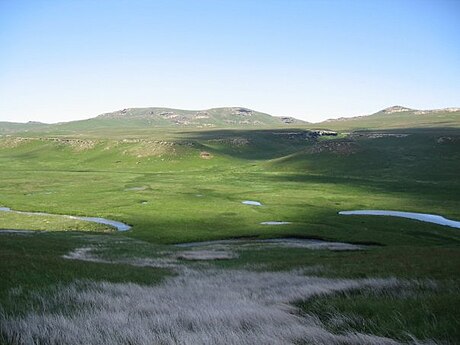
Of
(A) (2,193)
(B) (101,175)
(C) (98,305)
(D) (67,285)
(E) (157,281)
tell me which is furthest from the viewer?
(B) (101,175)

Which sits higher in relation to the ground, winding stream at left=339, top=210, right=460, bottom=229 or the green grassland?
the green grassland

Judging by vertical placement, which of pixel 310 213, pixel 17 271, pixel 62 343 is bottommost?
pixel 310 213

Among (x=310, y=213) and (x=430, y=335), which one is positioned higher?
(x=430, y=335)

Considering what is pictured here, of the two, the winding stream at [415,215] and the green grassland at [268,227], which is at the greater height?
the green grassland at [268,227]

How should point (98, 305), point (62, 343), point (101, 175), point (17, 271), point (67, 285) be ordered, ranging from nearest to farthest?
point (62, 343), point (98, 305), point (67, 285), point (17, 271), point (101, 175)

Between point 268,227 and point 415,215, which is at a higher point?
point 268,227

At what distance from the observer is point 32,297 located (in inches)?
450

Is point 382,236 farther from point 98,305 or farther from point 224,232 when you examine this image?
point 98,305

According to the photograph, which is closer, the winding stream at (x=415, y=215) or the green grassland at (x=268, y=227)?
the green grassland at (x=268, y=227)

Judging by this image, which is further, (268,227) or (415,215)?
(415,215)

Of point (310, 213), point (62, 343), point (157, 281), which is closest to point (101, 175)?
point (310, 213)

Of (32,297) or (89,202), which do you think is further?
(89,202)

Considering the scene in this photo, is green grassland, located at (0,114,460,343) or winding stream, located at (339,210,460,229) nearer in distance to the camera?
green grassland, located at (0,114,460,343)

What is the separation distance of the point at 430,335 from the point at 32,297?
32.2ft
